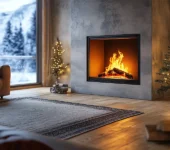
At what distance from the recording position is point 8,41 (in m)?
7.61

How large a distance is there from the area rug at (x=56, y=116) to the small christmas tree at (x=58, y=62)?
7.71 ft

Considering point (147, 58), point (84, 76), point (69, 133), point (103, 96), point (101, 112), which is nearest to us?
point (69, 133)

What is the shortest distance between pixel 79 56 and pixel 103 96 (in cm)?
113

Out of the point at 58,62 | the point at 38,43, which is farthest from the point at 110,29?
the point at 38,43

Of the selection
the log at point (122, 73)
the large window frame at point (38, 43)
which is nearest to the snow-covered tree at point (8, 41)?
the large window frame at point (38, 43)

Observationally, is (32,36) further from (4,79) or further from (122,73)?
(122,73)

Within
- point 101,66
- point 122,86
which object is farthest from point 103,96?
point 101,66

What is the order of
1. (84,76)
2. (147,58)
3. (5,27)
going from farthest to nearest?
1. (5,27)
2. (84,76)
3. (147,58)

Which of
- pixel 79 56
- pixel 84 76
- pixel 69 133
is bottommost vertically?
pixel 69 133

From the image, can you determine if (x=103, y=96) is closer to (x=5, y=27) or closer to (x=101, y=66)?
(x=101, y=66)

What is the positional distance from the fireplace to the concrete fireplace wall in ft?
0.36

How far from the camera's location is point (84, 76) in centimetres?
671

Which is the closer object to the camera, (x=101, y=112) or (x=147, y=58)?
(x=101, y=112)

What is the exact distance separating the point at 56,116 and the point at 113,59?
2.86 metres
